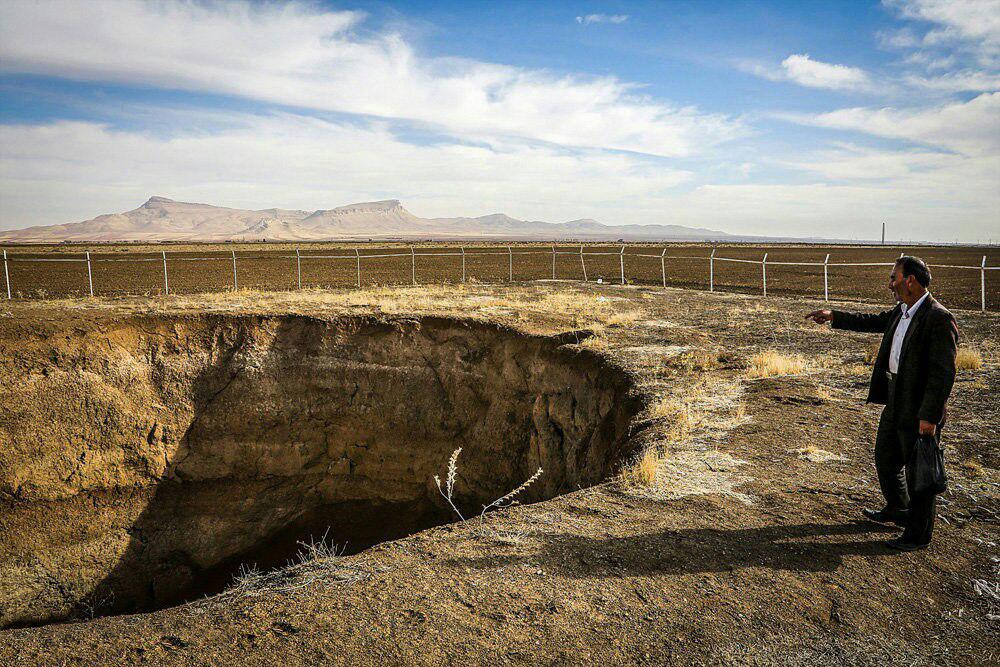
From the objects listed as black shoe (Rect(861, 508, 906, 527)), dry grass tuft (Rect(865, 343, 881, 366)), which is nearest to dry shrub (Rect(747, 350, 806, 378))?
Result: dry grass tuft (Rect(865, 343, 881, 366))

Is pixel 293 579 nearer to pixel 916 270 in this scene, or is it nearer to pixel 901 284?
pixel 901 284

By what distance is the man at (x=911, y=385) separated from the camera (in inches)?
161

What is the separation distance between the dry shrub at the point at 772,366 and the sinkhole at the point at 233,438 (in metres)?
2.97

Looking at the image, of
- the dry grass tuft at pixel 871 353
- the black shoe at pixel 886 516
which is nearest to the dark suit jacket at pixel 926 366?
the black shoe at pixel 886 516

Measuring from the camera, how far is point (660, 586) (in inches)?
153

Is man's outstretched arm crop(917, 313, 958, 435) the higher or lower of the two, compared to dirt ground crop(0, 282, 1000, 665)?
higher

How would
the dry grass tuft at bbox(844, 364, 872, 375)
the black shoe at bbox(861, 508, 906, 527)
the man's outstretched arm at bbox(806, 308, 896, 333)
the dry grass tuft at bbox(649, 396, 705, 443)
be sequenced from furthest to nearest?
the dry grass tuft at bbox(844, 364, 872, 375) → the dry grass tuft at bbox(649, 396, 705, 443) → the man's outstretched arm at bbox(806, 308, 896, 333) → the black shoe at bbox(861, 508, 906, 527)

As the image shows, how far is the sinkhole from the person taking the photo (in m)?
12.7

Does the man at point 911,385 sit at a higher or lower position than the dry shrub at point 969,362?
higher

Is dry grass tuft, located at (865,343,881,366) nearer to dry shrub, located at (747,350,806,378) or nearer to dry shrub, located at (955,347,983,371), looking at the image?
dry shrub, located at (747,350,806,378)

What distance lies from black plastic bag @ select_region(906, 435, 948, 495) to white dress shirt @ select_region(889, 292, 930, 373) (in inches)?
21.6

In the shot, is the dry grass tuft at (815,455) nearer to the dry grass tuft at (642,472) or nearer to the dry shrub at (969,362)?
the dry grass tuft at (642,472)

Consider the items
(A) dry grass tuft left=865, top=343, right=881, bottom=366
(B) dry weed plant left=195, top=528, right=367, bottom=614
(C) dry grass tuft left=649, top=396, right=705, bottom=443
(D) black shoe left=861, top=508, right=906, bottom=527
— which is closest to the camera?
(B) dry weed plant left=195, top=528, right=367, bottom=614

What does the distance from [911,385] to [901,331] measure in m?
0.40
